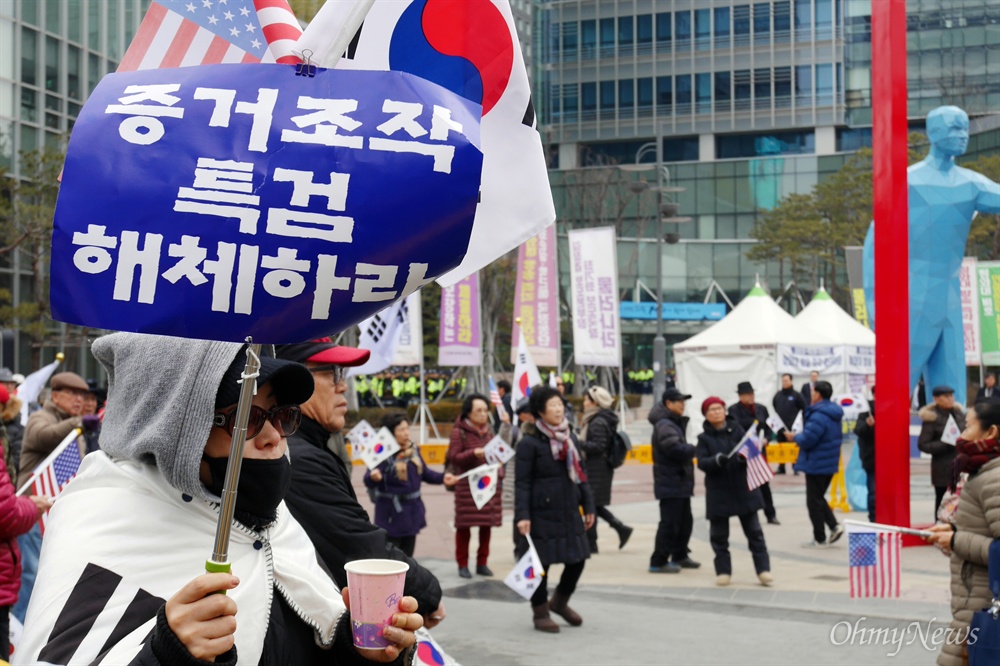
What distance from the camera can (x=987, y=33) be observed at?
5284 cm

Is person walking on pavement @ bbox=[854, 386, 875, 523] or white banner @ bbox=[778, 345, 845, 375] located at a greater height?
white banner @ bbox=[778, 345, 845, 375]

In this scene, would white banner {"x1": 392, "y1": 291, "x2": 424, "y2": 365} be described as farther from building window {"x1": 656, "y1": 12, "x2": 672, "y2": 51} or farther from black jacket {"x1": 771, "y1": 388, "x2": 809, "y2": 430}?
building window {"x1": 656, "y1": 12, "x2": 672, "y2": 51}

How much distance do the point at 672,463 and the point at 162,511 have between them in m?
8.46

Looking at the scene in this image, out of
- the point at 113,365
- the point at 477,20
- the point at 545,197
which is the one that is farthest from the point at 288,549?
the point at 477,20

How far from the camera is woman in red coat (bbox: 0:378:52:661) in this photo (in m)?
5.14

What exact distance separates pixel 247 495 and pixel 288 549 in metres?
0.32

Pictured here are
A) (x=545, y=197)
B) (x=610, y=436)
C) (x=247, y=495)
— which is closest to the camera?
(x=247, y=495)

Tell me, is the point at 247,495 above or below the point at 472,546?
above

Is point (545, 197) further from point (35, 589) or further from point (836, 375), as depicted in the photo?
point (836, 375)

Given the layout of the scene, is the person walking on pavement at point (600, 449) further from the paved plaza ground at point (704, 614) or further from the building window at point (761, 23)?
the building window at point (761, 23)

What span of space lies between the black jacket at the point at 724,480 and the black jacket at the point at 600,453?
1.44m

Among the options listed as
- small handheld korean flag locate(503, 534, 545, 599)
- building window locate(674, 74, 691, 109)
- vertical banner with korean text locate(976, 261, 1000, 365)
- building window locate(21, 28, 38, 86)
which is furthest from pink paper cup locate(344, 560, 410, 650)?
building window locate(674, 74, 691, 109)

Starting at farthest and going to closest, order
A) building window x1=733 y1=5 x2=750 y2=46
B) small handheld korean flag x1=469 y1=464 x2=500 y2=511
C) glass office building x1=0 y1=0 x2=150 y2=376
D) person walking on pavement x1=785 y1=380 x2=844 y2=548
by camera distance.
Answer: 1. building window x1=733 y1=5 x2=750 y2=46
2. glass office building x1=0 y1=0 x2=150 y2=376
3. person walking on pavement x1=785 y1=380 x2=844 y2=548
4. small handheld korean flag x1=469 y1=464 x2=500 y2=511

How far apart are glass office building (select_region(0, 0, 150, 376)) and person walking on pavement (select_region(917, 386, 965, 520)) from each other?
891 inches
